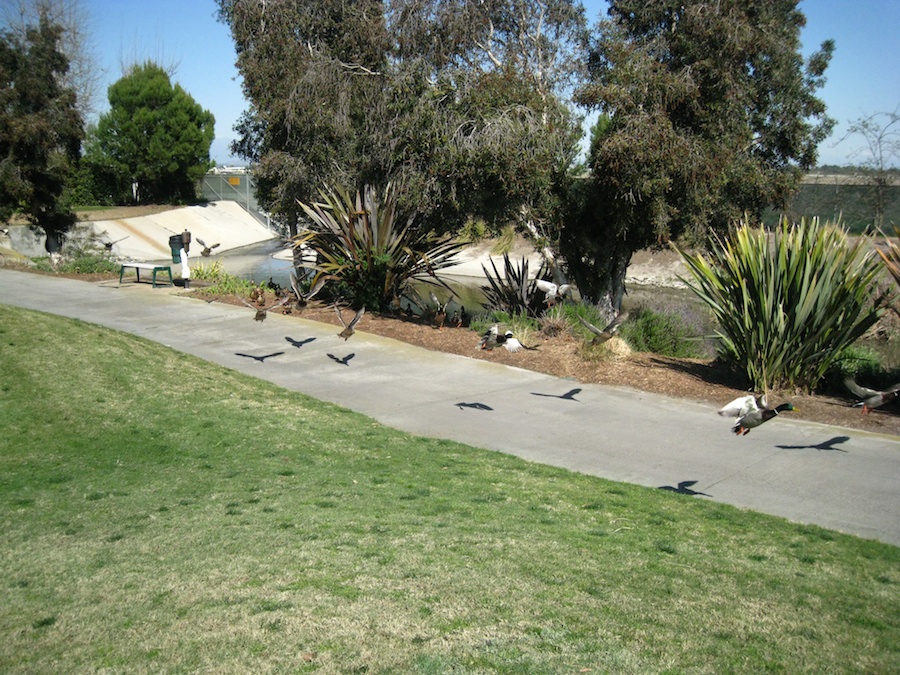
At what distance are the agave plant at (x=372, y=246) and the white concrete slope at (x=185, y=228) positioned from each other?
49.9 ft

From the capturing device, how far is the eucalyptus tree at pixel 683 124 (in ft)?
46.5

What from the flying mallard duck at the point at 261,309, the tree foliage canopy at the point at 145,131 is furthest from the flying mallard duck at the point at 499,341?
the tree foliage canopy at the point at 145,131

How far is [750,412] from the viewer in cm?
851

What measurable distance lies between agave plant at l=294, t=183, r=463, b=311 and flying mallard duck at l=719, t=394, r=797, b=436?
7935mm

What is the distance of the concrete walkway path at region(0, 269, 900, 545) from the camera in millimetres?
7578

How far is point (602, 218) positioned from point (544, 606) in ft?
41.1

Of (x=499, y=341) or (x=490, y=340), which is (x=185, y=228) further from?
(x=490, y=340)

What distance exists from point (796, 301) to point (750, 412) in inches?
121

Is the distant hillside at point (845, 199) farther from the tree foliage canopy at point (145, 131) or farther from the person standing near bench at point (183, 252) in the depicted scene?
the tree foliage canopy at point (145, 131)

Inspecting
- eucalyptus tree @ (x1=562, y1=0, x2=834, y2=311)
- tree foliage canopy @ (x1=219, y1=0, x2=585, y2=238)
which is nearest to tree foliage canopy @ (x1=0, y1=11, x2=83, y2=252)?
tree foliage canopy @ (x1=219, y1=0, x2=585, y2=238)

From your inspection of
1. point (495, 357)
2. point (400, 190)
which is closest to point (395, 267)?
point (400, 190)

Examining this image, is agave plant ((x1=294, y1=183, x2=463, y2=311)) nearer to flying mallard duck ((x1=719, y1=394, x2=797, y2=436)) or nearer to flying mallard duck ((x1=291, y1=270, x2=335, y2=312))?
flying mallard duck ((x1=291, y1=270, x2=335, y2=312))

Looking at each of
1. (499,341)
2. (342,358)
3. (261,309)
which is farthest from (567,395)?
(261,309)

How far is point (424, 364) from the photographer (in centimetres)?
1273
